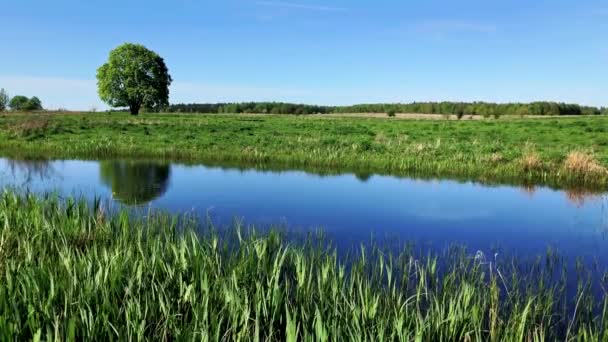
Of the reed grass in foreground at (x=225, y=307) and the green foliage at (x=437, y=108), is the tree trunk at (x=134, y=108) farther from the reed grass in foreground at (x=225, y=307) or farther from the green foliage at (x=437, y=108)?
the reed grass in foreground at (x=225, y=307)

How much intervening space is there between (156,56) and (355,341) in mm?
72813

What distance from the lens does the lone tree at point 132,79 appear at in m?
66.2

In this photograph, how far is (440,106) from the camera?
12075cm

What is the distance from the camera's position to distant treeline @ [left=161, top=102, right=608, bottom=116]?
344 ft

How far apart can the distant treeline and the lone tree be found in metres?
29.3

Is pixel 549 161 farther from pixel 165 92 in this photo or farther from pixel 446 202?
pixel 165 92

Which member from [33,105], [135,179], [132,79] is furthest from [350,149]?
[33,105]

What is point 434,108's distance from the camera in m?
120

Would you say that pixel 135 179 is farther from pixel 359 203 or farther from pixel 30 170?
pixel 359 203

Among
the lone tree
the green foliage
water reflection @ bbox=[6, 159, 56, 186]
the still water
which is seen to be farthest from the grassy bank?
the green foliage

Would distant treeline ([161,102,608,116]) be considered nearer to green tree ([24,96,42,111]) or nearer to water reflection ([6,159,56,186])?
green tree ([24,96,42,111])

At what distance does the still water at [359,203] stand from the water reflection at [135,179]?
0.13 ft

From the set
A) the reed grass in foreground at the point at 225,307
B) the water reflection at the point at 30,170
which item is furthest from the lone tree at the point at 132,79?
the reed grass in foreground at the point at 225,307

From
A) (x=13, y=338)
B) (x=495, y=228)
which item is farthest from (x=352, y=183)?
(x=13, y=338)
